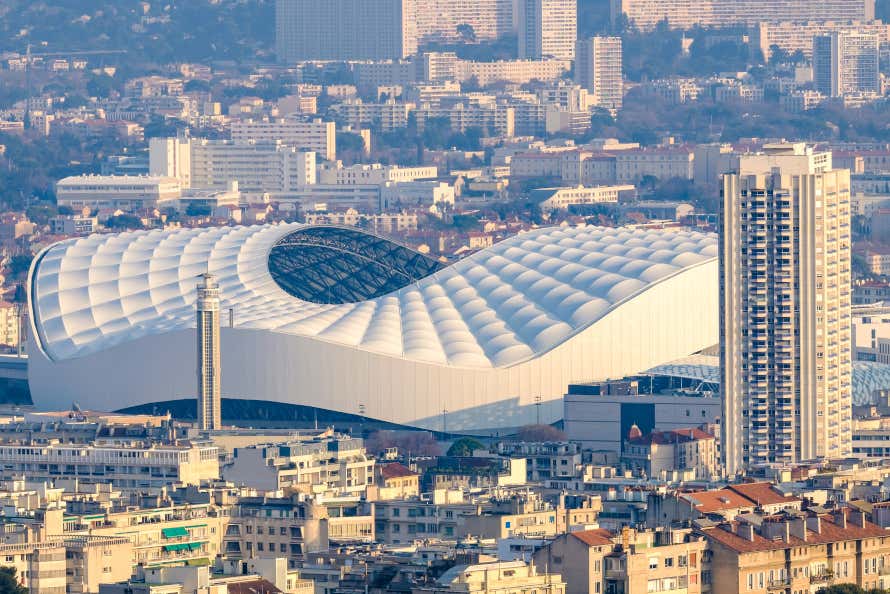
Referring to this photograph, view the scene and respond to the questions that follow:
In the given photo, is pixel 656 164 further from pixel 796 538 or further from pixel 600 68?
pixel 796 538

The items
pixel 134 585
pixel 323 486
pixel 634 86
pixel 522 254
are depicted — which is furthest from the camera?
pixel 634 86

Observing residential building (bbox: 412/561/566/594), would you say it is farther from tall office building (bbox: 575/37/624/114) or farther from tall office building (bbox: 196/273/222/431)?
tall office building (bbox: 575/37/624/114)

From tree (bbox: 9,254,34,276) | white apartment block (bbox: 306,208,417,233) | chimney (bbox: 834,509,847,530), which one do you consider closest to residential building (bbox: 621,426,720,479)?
chimney (bbox: 834,509,847,530)

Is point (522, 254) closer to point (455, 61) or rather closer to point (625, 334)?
point (625, 334)

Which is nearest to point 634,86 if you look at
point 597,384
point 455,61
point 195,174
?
point 455,61

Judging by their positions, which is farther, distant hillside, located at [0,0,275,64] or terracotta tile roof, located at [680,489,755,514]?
distant hillside, located at [0,0,275,64]

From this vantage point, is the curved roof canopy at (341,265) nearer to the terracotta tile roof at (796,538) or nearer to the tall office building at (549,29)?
the terracotta tile roof at (796,538)

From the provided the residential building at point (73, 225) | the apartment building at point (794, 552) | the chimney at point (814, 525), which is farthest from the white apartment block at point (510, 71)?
the chimney at point (814, 525)
